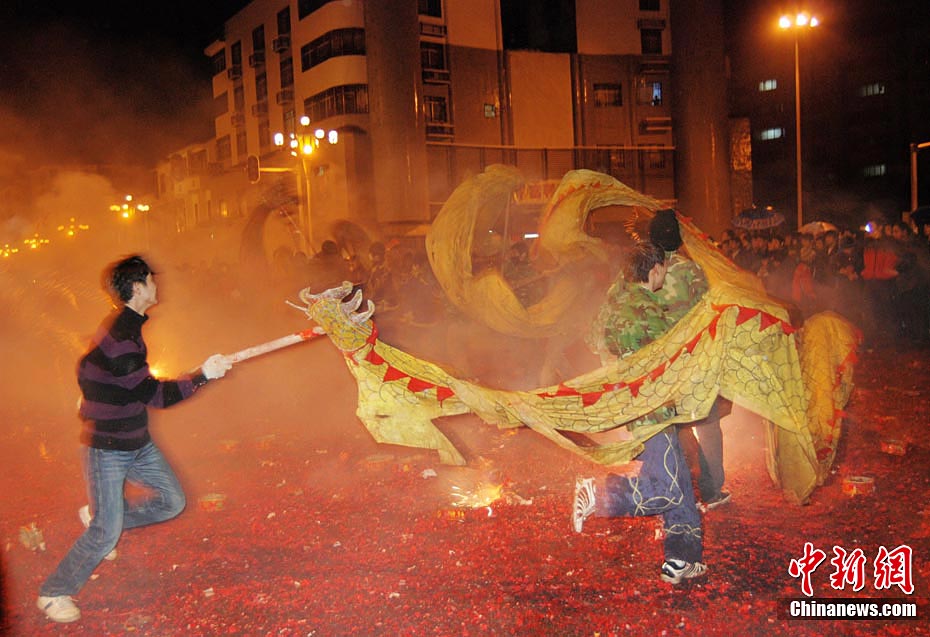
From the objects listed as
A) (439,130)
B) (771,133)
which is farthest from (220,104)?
(771,133)

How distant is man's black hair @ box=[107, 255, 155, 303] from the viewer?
12.8 feet

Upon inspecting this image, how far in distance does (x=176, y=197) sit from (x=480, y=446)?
48.2m

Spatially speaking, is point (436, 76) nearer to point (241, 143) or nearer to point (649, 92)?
point (649, 92)

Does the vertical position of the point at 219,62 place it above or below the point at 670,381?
above

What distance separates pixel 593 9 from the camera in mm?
35219

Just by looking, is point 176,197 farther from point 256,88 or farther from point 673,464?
point 673,464

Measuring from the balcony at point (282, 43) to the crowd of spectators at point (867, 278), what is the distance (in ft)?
95.3

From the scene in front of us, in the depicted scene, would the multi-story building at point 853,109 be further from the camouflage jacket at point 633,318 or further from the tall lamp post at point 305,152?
the camouflage jacket at point 633,318

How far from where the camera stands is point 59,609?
3883 millimetres

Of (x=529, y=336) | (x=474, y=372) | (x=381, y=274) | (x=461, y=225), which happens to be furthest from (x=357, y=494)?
(x=381, y=274)

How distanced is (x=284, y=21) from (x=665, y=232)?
3550 centimetres

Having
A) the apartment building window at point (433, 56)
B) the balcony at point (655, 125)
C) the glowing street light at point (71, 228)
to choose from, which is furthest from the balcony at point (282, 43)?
the glowing street light at point (71, 228)

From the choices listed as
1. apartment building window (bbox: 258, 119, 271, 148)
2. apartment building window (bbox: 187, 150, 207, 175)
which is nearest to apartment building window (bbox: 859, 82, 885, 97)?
apartment building window (bbox: 258, 119, 271, 148)

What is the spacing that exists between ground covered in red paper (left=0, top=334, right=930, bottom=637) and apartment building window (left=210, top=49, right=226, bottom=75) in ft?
133
